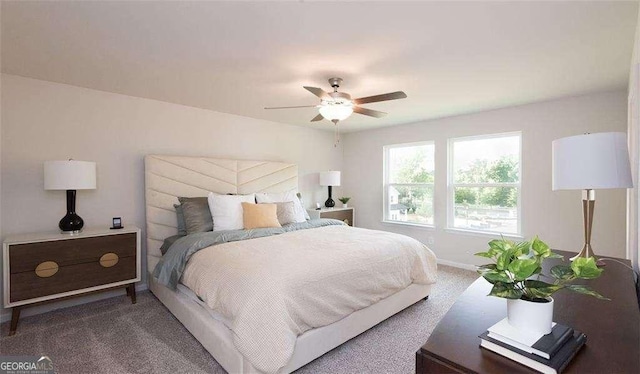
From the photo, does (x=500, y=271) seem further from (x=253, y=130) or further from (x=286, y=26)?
(x=253, y=130)

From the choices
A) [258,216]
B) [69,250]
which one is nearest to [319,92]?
[258,216]

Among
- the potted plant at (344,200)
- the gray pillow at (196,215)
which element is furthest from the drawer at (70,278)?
the potted plant at (344,200)

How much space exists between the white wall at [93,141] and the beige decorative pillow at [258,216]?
1.17m

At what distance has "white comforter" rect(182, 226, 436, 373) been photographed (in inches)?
66.3

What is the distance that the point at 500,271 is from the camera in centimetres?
89

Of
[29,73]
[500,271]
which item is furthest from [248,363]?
[29,73]

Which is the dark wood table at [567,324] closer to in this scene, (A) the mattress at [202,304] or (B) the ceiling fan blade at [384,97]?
(A) the mattress at [202,304]

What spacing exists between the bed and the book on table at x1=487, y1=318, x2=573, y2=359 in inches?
49.5

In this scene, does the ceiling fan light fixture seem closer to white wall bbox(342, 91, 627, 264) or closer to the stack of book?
the stack of book

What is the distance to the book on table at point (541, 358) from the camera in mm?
777

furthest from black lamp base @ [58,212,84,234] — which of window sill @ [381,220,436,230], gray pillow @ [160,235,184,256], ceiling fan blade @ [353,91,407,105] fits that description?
window sill @ [381,220,436,230]

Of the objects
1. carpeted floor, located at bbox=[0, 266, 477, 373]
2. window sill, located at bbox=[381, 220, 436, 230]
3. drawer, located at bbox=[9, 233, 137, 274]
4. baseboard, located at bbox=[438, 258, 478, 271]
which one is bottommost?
carpeted floor, located at bbox=[0, 266, 477, 373]

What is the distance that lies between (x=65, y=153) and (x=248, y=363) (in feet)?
9.51

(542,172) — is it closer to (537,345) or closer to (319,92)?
(319,92)
